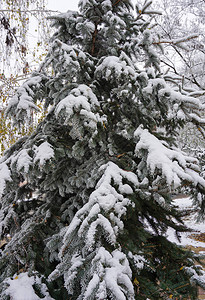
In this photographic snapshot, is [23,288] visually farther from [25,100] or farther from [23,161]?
[25,100]

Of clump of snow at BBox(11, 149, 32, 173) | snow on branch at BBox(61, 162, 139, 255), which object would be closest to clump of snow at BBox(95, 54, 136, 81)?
snow on branch at BBox(61, 162, 139, 255)

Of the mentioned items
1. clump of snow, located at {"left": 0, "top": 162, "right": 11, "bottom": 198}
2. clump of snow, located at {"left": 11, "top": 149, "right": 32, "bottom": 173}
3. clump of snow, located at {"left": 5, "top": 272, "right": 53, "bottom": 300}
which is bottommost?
clump of snow, located at {"left": 5, "top": 272, "right": 53, "bottom": 300}

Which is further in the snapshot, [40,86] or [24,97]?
[40,86]

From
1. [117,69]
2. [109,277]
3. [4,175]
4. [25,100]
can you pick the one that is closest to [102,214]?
[109,277]

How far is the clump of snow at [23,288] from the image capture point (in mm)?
1673

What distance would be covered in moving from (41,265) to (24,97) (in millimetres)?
1512

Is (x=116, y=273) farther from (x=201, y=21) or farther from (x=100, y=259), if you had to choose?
(x=201, y=21)

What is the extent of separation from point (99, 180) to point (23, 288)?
3.36 ft

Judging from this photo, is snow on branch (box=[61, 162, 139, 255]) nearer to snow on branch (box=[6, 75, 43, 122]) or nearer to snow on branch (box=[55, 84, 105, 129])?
snow on branch (box=[55, 84, 105, 129])

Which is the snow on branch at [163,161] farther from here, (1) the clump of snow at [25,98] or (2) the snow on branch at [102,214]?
(1) the clump of snow at [25,98]

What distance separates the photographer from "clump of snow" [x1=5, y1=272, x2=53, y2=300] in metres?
1.67

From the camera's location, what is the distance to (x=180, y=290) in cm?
175

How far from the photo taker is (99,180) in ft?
5.36

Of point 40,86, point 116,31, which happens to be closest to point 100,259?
point 40,86
